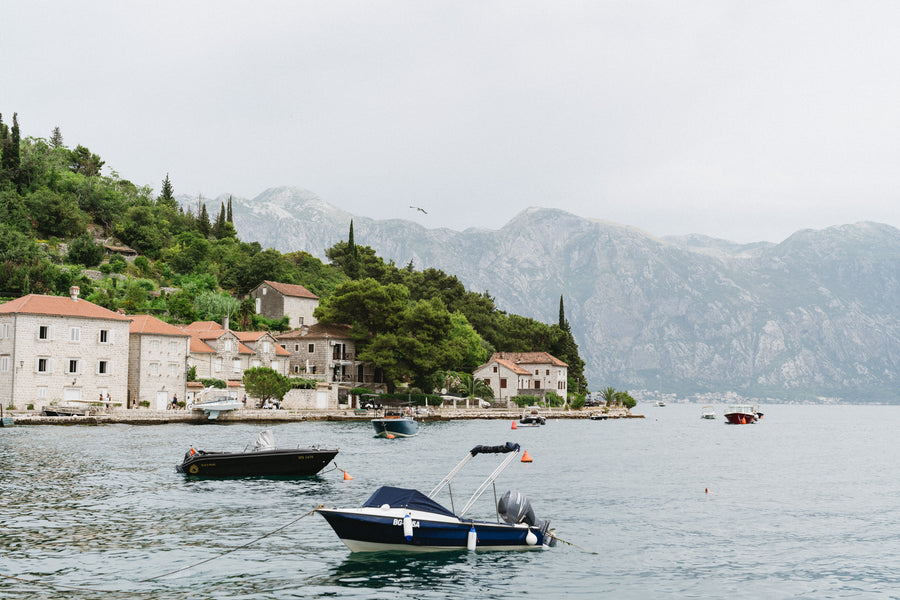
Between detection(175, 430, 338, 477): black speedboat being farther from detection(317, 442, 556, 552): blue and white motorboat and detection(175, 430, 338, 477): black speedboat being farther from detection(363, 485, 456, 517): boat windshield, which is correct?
detection(363, 485, 456, 517): boat windshield

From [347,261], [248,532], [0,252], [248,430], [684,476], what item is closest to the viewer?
[248,532]

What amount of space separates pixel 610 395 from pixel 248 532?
445 feet

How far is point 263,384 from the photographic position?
292 feet

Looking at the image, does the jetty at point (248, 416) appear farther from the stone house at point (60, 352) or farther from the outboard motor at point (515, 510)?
the outboard motor at point (515, 510)

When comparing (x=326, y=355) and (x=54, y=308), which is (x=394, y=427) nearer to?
(x=54, y=308)

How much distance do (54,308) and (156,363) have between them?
39.3 feet

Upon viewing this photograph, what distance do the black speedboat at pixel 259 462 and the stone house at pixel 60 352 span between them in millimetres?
41636

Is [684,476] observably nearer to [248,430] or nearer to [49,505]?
[49,505]

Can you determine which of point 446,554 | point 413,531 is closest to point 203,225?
point 446,554

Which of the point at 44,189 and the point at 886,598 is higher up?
the point at 44,189

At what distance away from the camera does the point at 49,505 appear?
94.5 ft

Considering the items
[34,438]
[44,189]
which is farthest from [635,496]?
[44,189]

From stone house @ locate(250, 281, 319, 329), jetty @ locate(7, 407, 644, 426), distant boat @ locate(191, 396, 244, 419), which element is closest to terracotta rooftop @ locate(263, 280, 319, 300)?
stone house @ locate(250, 281, 319, 329)

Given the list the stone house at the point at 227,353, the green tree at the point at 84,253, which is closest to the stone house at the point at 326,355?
the stone house at the point at 227,353
